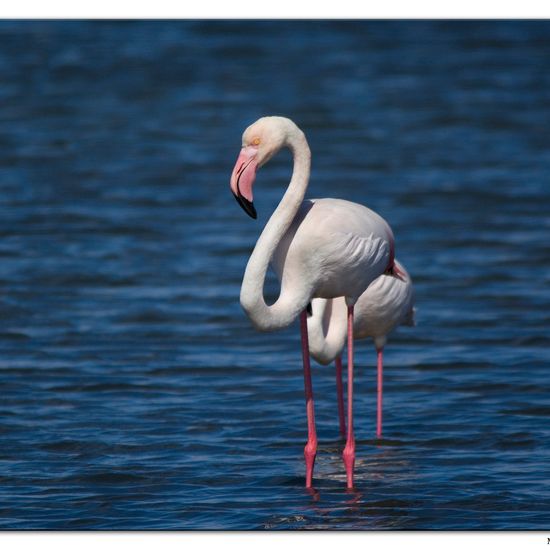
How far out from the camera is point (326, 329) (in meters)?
7.52

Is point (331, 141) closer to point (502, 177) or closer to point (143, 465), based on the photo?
point (502, 177)

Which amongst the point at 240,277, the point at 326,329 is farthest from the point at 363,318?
the point at 240,277

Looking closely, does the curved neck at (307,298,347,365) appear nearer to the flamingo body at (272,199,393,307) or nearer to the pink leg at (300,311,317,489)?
the pink leg at (300,311,317,489)

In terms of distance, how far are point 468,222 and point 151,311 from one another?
3.90 meters

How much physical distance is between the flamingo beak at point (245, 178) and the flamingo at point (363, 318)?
1572 millimetres

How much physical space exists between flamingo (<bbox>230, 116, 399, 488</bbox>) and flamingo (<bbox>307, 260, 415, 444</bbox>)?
711 mm

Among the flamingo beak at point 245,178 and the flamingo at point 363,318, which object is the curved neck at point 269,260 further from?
the flamingo at point 363,318

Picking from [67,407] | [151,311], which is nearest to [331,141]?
[151,311]

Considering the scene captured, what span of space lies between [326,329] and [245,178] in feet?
5.87

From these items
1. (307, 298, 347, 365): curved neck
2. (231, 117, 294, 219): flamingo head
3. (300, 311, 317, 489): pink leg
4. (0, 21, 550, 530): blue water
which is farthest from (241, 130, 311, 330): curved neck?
(307, 298, 347, 365): curved neck

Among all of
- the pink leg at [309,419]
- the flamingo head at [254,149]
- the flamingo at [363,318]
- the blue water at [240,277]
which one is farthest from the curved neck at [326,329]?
the flamingo head at [254,149]

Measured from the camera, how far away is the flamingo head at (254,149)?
591 centimetres

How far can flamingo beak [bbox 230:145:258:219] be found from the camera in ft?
19.3

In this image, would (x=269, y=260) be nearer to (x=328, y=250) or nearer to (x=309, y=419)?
(x=328, y=250)
